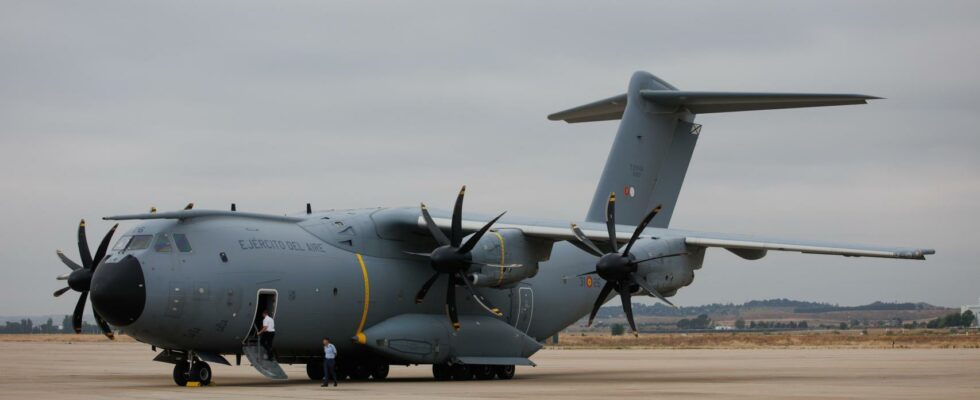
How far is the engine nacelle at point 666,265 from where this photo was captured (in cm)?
2245

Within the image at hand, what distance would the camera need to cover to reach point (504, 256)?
72.7 feet

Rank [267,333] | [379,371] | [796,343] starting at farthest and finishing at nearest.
Answer: [796,343] → [379,371] → [267,333]

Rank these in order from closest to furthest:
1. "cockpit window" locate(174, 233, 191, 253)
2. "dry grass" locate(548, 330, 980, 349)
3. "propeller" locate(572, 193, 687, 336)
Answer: "cockpit window" locate(174, 233, 191, 253)
"propeller" locate(572, 193, 687, 336)
"dry grass" locate(548, 330, 980, 349)

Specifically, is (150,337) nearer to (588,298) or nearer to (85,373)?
(85,373)

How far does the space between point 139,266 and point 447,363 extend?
6571 mm

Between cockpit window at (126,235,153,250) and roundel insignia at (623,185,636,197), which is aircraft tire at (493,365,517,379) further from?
cockpit window at (126,235,153,250)

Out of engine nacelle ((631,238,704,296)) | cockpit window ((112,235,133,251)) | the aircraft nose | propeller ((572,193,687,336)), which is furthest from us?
engine nacelle ((631,238,704,296))

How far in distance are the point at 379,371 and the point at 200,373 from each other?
432 cm

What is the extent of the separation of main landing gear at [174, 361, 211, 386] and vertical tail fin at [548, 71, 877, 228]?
986cm

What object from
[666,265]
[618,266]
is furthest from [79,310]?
[666,265]

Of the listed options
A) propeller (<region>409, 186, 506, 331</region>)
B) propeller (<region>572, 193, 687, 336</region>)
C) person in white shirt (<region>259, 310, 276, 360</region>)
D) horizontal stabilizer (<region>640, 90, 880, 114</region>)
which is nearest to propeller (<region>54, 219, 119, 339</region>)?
person in white shirt (<region>259, 310, 276, 360</region>)

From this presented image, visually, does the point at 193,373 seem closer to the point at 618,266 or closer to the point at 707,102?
the point at 618,266

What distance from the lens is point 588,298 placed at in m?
26.9

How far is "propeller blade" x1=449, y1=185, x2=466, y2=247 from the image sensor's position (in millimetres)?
21125
